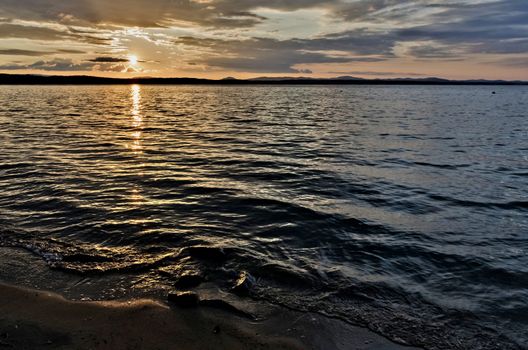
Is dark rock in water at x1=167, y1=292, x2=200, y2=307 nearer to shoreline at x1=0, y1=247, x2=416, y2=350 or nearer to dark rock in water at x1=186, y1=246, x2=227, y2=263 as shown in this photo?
shoreline at x1=0, y1=247, x2=416, y2=350

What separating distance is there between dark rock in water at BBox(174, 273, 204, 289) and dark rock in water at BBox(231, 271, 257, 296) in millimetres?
798

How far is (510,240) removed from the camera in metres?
11.5

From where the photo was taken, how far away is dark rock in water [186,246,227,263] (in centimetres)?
969

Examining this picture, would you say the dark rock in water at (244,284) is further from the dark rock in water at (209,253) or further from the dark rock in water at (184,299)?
the dark rock in water at (209,253)

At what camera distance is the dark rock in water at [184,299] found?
7.47 metres

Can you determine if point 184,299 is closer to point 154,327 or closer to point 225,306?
point 225,306

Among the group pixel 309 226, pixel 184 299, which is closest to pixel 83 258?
pixel 184 299

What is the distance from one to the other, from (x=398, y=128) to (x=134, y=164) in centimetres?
2762

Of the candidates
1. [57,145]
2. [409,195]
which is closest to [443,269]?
[409,195]

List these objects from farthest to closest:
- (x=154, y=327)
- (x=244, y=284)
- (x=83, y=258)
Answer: (x=83, y=258) < (x=244, y=284) < (x=154, y=327)

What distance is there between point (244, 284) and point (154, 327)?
2.14 meters

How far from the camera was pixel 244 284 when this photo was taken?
8.27m

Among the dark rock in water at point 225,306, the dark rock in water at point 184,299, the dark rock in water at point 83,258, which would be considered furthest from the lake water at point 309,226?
the dark rock in water at point 225,306

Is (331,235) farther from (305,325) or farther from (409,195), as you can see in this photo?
(409,195)
